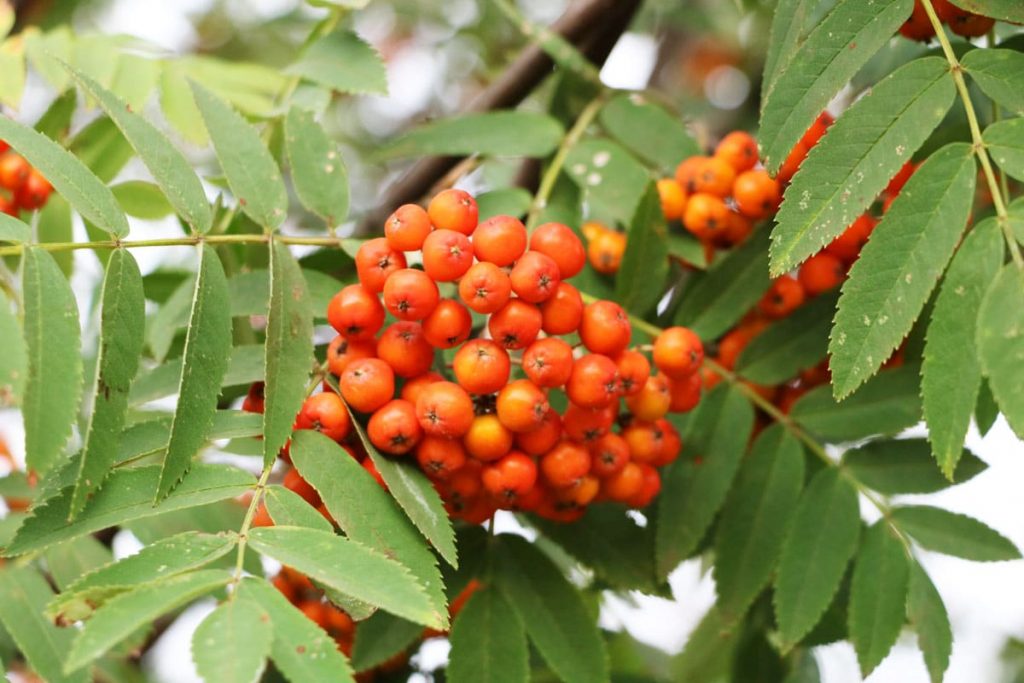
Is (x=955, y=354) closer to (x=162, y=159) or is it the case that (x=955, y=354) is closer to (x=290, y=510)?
(x=290, y=510)

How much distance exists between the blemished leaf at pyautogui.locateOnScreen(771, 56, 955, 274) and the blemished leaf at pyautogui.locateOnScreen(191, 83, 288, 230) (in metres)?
0.77

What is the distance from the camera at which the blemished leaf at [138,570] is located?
1.16 m

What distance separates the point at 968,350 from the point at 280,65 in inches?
128

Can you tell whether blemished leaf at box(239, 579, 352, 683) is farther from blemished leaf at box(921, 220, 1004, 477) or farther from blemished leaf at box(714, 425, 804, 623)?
blemished leaf at box(714, 425, 804, 623)

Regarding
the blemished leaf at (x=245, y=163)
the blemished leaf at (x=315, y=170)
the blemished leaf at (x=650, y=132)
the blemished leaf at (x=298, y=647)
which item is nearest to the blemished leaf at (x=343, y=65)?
the blemished leaf at (x=315, y=170)

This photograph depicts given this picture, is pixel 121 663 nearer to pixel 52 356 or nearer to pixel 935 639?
pixel 52 356

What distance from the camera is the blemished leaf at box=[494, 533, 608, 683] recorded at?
1.71 meters

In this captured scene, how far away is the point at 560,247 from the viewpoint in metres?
1.56

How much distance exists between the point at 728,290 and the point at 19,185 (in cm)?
141

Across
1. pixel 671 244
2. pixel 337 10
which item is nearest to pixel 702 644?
pixel 671 244

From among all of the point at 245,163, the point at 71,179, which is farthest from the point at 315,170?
the point at 71,179

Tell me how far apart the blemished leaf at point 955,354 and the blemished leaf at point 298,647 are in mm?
770

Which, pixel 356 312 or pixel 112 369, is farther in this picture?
pixel 356 312

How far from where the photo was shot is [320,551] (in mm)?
1247
